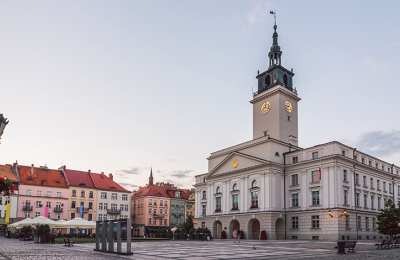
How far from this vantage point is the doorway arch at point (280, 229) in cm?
6099

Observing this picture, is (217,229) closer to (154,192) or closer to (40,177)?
(154,192)

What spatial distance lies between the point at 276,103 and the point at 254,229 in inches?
819

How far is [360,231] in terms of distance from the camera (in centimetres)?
5794

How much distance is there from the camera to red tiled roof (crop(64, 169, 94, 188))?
91.1m

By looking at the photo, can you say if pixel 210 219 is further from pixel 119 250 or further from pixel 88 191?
pixel 119 250

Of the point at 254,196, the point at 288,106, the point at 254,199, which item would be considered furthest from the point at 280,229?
the point at 288,106

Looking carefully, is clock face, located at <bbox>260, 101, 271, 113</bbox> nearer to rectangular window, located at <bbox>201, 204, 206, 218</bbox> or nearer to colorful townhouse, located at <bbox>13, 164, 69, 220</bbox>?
rectangular window, located at <bbox>201, 204, 206, 218</bbox>

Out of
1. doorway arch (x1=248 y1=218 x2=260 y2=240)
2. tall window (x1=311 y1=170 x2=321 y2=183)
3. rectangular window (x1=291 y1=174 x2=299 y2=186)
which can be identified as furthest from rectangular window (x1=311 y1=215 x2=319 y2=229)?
doorway arch (x1=248 y1=218 x2=260 y2=240)

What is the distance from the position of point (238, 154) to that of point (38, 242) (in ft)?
114

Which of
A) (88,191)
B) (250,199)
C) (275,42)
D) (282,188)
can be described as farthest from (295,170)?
(88,191)

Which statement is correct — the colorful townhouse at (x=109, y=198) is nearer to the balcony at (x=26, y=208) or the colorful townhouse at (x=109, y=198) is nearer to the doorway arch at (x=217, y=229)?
the balcony at (x=26, y=208)

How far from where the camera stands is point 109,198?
95.4 metres

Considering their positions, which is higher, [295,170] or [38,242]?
[295,170]

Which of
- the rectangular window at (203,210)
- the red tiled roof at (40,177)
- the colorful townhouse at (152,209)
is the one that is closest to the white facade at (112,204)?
the colorful townhouse at (152,209)
